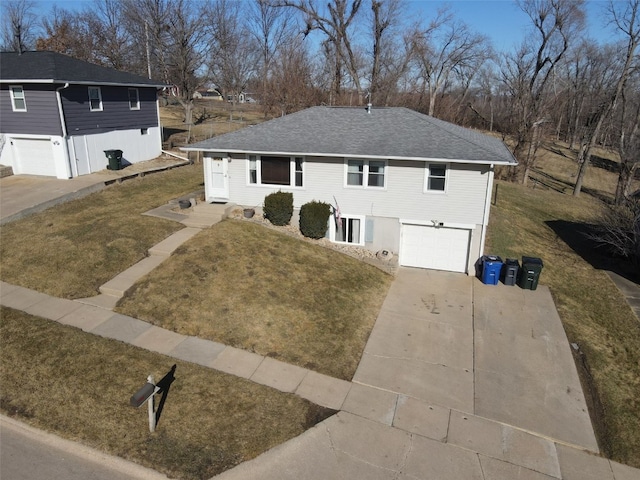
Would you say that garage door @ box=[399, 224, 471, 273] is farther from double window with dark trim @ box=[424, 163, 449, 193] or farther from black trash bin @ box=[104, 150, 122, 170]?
black trash bin @ box=[104, 150, 122, 170]

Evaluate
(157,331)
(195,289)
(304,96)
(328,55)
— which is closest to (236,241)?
(195,289)

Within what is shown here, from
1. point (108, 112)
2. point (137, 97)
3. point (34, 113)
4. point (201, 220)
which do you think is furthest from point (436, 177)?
point (137, 97)

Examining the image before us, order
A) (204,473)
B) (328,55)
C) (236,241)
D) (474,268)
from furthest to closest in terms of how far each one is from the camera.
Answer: (328,55)
(474,268)
(236,241)
(204,473)

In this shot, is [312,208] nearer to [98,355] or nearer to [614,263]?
[98,355]

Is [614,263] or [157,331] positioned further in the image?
[614,263]

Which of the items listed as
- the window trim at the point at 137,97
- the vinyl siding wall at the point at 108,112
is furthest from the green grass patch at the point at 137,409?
the window trim at the point at 137,97

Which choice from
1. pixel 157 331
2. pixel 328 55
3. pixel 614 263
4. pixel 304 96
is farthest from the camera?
pixel 328 55

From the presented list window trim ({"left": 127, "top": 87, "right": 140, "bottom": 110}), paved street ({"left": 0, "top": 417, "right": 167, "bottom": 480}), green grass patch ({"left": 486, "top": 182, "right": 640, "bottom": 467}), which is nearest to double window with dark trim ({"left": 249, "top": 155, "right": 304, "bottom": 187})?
green grass patch ({"left": 486, "top": 182, "right": 640, "bottom": 467})
